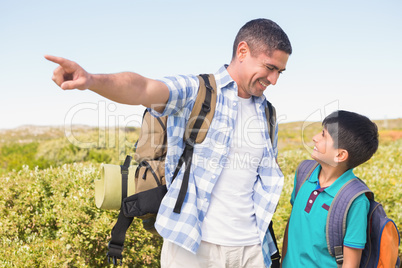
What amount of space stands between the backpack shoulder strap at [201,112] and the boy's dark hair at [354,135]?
788 millimetres

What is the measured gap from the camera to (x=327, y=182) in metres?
2.20

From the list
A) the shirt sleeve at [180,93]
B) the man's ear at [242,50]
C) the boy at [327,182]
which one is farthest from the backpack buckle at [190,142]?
the boy at [327,182]

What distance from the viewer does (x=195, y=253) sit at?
1.93 m

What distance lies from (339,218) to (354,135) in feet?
1.68

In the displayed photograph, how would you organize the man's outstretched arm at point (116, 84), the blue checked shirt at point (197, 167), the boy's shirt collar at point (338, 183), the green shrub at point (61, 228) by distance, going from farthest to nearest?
the green shrub at point (61, 228) → the boy's shirt collar at point (338, 183) → the blue checked shirt at point (197, 167) → the man's outstretched arm at point (116, 84)

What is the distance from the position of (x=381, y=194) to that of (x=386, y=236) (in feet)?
8.52

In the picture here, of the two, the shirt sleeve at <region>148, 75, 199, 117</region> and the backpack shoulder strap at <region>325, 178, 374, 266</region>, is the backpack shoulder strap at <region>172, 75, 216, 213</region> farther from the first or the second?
the backpack shoulder strap at <region>325, 178, 374, 266</region>

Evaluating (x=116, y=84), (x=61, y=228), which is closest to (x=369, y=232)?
(x=116, y=84)

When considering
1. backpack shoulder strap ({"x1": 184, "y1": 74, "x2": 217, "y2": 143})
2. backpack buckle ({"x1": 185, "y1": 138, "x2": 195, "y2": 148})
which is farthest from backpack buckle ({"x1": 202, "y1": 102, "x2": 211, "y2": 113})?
backpack buckle ({"x1": 185, "y1": 138, "x2": 195, "y2": 148})

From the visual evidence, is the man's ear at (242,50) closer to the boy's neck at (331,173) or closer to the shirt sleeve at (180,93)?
the shirt sleeve at (180,93)

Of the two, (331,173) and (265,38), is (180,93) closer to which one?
(265,38)

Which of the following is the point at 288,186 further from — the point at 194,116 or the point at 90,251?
the point at 194,116

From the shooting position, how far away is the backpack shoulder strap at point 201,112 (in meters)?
1.93

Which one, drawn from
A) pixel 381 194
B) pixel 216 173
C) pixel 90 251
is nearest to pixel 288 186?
pixel 381 194
